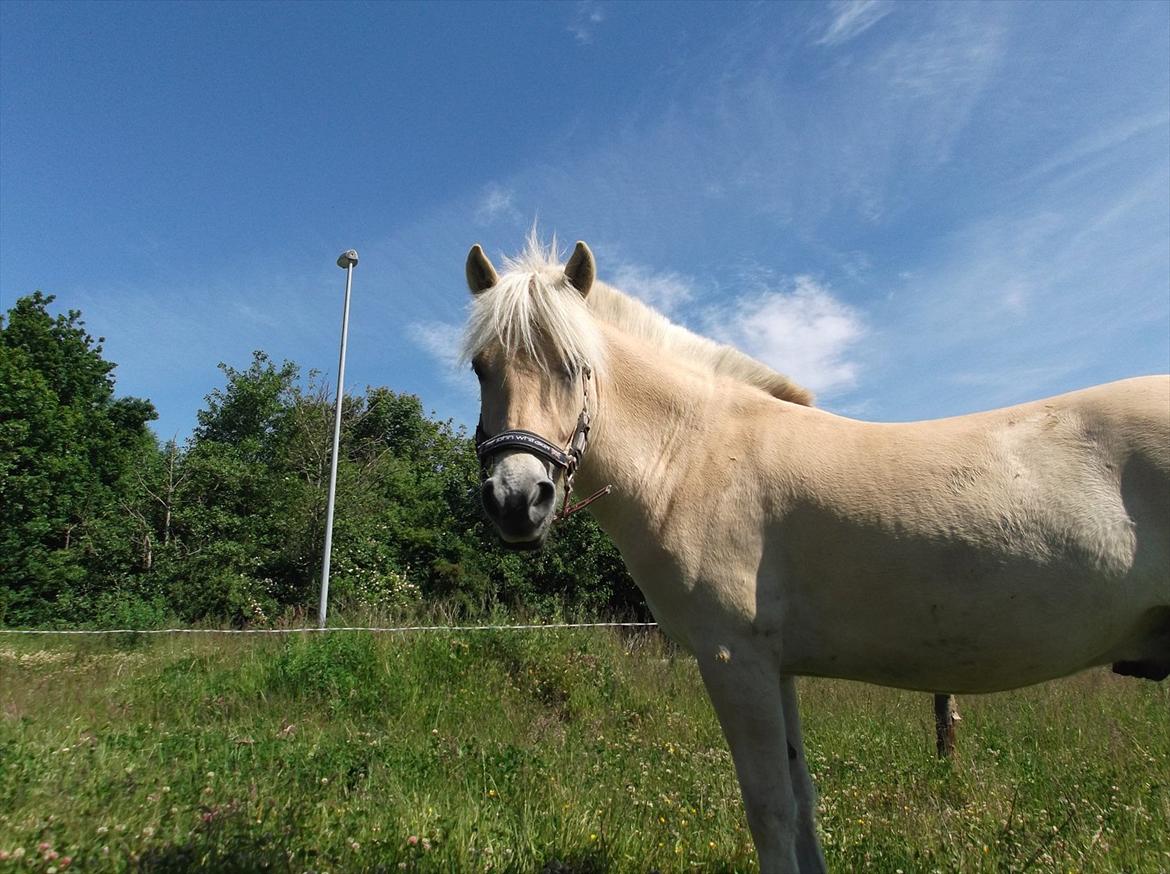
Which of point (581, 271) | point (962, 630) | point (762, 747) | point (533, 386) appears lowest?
point (762, 747)

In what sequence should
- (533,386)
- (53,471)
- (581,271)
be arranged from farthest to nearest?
1. (53,471)
2. (581,271)
3. (533,386)

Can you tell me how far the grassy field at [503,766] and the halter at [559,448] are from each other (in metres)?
1.75

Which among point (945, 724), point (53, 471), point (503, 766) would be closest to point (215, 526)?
point (53, 471)

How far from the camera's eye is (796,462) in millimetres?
2482

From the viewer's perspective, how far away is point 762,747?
86.0 inches

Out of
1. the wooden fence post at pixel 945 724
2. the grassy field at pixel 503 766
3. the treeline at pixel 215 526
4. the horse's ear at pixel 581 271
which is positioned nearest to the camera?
the horse's ear at pixel 581 271

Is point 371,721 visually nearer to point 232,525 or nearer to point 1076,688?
point 1076,688

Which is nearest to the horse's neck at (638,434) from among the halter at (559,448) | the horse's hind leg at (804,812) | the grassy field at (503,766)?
the halter at (559,448)

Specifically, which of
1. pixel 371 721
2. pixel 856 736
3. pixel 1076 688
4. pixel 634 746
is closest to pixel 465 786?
pixel 634 746

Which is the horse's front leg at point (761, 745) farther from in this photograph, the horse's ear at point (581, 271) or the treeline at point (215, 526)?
the treeline at point (215, 526)

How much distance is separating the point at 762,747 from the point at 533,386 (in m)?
1.55

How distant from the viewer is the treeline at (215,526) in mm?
19578

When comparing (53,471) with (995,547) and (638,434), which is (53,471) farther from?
(995,547)

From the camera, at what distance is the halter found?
90.4 inches
